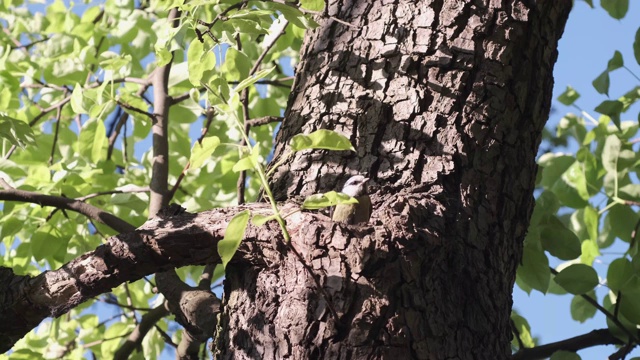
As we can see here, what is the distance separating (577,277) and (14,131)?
4.27 ft

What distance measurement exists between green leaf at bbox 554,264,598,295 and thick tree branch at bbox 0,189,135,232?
100cm

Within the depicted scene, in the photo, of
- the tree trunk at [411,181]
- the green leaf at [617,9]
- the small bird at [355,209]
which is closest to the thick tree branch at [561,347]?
the tree trunk at [411,181]

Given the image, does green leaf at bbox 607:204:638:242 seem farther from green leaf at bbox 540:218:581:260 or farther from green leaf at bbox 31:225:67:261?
green leaf at bbox 31:225:67:261

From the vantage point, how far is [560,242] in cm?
180

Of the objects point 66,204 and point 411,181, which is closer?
point 411,181

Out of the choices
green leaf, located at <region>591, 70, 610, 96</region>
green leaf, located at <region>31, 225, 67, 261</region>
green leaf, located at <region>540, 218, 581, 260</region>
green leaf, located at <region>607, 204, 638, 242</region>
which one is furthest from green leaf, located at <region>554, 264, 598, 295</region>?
green leaf, located at <region>31, 225, 67, 261</region>

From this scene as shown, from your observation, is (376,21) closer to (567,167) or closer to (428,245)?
(428,245)

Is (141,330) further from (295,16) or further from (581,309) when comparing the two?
(581,309)

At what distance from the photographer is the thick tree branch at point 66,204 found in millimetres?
1682

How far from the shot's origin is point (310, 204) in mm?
1009

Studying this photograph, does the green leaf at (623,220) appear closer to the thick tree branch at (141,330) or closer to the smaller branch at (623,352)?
the smaller branch at (623,352)

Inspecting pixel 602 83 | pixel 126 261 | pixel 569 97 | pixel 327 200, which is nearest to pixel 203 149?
pixel 327 200

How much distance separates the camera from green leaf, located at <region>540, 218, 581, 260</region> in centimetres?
179

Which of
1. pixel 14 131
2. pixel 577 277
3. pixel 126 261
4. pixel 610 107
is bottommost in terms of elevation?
pixel 126 261
